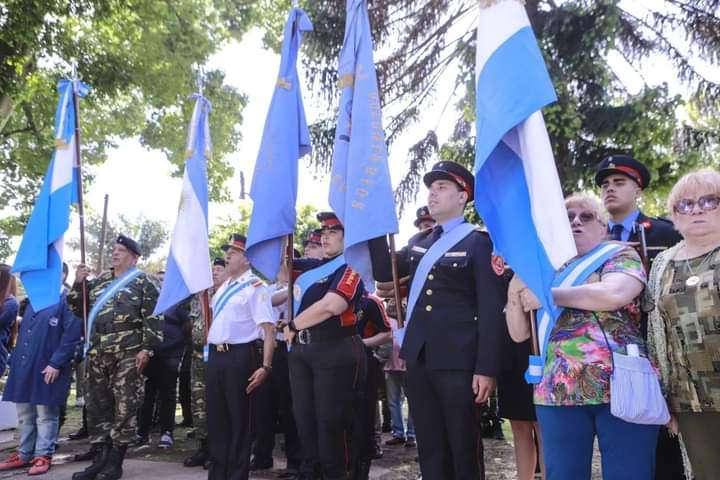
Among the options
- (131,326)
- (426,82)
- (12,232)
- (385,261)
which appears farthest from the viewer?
(12,232)

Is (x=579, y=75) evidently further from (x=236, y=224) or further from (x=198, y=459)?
(x=236, y=224)

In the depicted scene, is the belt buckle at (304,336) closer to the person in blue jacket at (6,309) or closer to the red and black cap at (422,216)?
the red and black cap at (422,216)

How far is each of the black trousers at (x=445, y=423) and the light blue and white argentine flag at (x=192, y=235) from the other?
2402mm

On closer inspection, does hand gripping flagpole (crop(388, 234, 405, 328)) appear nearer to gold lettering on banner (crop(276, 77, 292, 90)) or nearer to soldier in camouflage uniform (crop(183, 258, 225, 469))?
gold lettering on banner (crop(276, 77, 292, 90))

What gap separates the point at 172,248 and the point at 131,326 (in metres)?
0.94

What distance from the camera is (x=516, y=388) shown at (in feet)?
13.6

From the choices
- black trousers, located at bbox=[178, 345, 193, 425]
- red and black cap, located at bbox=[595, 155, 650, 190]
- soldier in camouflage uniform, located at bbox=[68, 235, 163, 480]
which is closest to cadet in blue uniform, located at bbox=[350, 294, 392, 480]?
soldier in camouflage uniform, located at bbox=[68, 235, 163, 480]

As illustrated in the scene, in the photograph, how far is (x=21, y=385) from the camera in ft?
20.4

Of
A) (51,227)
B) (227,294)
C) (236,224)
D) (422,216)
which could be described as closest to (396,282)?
(227,294)

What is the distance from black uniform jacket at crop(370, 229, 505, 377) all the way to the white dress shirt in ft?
5.79

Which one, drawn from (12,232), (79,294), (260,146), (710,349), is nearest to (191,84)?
(12,232)

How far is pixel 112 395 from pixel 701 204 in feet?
16.3

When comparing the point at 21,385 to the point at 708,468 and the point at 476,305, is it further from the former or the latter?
the point at 708,468

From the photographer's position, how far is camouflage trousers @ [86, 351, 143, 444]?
5.62 metres
